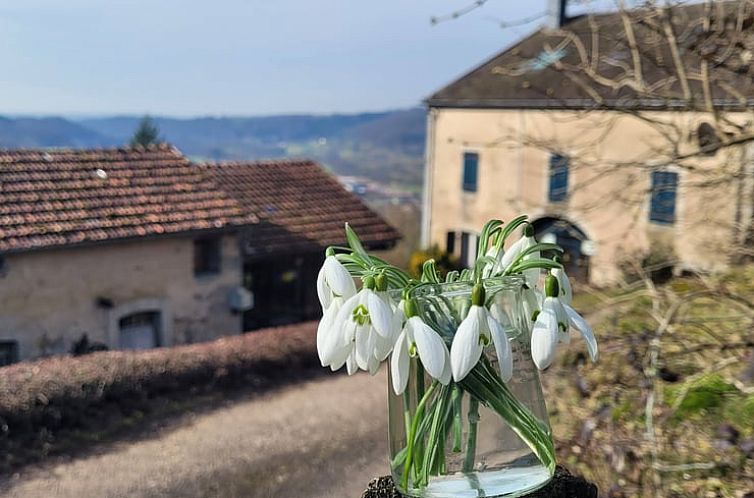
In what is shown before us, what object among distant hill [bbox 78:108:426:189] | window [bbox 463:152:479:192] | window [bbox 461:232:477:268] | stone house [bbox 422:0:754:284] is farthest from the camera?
distant hill [bbox 78:108:426:189]

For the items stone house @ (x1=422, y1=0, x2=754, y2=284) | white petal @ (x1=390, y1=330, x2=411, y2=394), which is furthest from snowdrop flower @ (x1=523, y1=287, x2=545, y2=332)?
stone house @ (x1=422, y1=0, x2=754, y2=284)

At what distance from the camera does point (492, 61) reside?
75.4 ft

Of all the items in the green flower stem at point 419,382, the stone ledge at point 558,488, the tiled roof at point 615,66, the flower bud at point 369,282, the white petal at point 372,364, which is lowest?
the stone ledge at point 558,488

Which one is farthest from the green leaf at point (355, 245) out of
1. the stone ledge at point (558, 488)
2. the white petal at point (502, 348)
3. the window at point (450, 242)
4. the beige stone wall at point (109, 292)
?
the window at point (450, 242)

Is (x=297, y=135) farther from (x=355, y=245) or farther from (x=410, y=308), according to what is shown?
(x=410, y=308)

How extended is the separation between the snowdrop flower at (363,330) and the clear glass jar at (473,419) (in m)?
0.12

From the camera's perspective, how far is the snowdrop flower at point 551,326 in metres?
2.08

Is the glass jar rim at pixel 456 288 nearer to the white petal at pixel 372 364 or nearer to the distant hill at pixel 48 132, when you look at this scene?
the white petal at pixel 372 364

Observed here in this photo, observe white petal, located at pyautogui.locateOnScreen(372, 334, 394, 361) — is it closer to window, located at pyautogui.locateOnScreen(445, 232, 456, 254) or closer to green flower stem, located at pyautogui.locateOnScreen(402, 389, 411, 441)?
green flower stem, located at pyautogui.locateOnScreen(402, 389, 411, 441)

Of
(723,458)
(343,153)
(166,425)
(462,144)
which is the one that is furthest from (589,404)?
(343,153)

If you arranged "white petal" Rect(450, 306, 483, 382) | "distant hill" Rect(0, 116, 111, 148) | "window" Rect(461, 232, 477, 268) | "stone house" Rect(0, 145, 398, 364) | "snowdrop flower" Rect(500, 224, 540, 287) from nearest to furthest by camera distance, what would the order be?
1. "white petal" Rect(450, 306, 483, 382)
2. "snowdrop flower" Rect(500, 224, 540, 287)
3. "stone house" Rect(0, 145, 398, 364)
4. "window" Rect(461, 232, 477, 268)
5. "distant hill" Rect(0, 116, 111, 148)

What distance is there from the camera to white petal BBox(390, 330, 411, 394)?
205cm

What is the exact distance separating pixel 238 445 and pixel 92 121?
144 feet

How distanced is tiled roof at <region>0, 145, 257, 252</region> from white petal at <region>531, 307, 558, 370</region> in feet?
35.3
